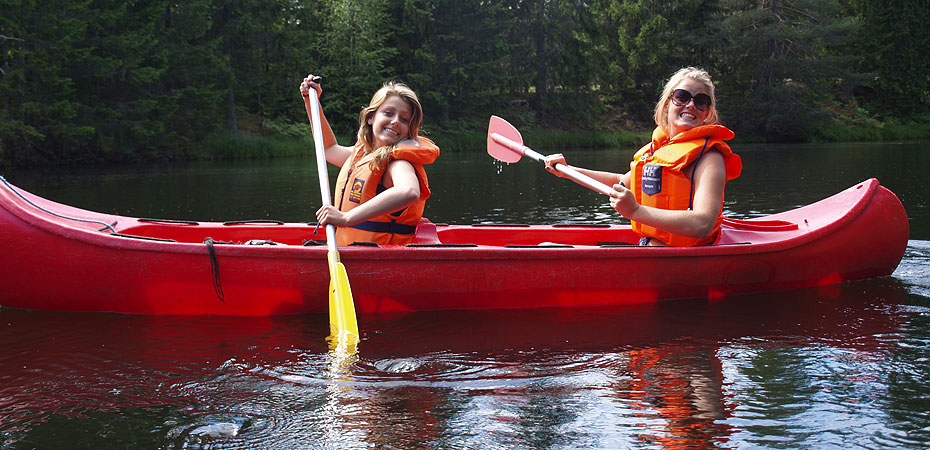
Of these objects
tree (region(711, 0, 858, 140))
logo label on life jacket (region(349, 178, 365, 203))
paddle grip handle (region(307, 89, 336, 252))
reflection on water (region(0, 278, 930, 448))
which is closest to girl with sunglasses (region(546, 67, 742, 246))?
reflection on water (region(0, 278, 930, 448))

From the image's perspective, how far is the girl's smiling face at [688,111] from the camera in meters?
4.19

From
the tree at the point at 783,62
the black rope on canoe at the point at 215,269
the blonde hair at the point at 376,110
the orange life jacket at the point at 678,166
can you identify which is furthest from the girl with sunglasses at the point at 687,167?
the tree at the point at 783,62

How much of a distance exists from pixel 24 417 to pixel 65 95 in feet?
56.3

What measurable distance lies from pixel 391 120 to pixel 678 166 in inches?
61.5

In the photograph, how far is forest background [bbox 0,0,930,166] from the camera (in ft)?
59.2

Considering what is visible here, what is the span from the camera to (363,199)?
4281 mm

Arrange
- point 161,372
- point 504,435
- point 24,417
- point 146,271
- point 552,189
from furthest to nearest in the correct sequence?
1. point 552,189
2. point 146,271
3. point 161,372
4. point 24,417
5. point 504,435

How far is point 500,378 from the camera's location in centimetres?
332

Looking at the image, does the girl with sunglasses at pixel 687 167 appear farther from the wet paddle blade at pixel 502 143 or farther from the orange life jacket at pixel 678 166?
the wet paddle blade at pixel 502 143

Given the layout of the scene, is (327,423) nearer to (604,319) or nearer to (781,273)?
(604,319)

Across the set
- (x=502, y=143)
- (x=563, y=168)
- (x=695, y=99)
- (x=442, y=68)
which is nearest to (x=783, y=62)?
(x=442, y=68)

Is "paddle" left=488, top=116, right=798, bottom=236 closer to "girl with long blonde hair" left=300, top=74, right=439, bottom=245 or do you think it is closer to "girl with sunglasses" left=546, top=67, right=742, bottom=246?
"girl with sunglasses" left=546, top=67, right=742, bottom=246

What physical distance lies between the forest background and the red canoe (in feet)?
43.8

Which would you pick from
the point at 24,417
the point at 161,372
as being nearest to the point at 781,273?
the point at 161,372
